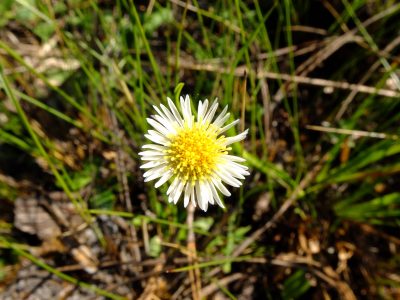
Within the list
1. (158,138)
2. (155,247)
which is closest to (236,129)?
(158,138)

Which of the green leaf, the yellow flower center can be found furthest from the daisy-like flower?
the green leaf

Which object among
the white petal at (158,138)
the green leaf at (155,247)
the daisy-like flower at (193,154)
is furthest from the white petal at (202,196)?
the green leaf at (155,247)

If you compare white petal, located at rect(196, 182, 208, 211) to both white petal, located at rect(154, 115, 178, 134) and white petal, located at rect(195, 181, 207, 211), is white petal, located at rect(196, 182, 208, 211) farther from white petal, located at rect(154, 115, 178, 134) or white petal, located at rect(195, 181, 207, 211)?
white petal, located at rect(154, 115, 178, 134)

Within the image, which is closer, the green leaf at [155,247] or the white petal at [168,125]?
the white petal at [168,125]

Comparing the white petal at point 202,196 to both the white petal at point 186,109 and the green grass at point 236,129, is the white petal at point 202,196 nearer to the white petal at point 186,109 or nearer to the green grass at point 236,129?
the white petal at point 186,109

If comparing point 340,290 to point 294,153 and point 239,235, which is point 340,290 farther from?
point 294,153

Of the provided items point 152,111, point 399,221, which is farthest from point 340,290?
point 152,111
